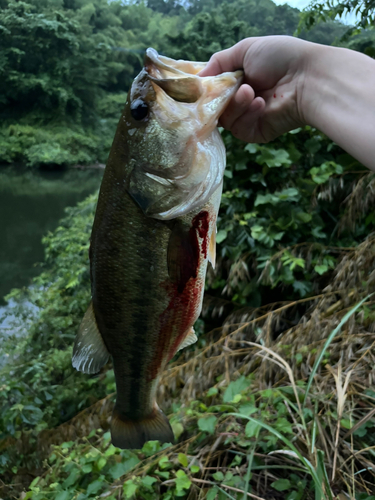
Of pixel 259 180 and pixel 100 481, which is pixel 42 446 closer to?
pixel 100 481

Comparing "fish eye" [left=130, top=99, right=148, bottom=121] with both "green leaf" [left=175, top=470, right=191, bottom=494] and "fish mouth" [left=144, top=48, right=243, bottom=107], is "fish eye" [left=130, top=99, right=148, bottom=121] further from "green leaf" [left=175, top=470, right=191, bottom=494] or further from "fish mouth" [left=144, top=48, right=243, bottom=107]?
"green leaf" [left=175, top=470, right=191, bottom=494]

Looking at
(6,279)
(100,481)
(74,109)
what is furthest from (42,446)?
(74,109)

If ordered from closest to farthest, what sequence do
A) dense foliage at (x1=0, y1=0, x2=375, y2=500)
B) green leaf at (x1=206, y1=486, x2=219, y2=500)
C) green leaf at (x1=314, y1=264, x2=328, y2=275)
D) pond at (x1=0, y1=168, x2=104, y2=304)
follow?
green leaf at (x1=206, y1=486, x2=219, y2=500) < dense foliage at (x1=0, y1=0, x2=375, y2=500) < green leaf at (x1=314, y1=264, x2=328, y2=275) < pond at (x1=0, y1=168, x2=104, y2=304)

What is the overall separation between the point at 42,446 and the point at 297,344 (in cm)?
206

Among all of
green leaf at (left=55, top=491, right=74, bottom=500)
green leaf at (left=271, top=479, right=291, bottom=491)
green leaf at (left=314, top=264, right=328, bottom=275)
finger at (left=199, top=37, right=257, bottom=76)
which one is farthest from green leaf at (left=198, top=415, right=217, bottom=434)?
finger at (left=199, top=37, right=257, bottom=76)

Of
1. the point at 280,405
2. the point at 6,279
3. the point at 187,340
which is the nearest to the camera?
the point at 187,340

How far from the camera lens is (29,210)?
11.8 m

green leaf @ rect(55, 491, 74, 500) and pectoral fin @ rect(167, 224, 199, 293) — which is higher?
pectoral fin @ rect(167, 224, 199, 293)

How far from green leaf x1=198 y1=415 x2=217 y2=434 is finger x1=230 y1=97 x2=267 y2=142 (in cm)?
139

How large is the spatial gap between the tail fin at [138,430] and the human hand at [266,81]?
Result: 1.17m

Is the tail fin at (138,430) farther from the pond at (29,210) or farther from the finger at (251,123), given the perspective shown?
the pond at (29,210)

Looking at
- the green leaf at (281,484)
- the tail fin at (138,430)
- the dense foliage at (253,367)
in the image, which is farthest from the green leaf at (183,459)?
the tail fin at (138,430)

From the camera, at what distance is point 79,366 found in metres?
1.12

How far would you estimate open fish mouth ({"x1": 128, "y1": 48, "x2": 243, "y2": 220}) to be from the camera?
3.36 ft
